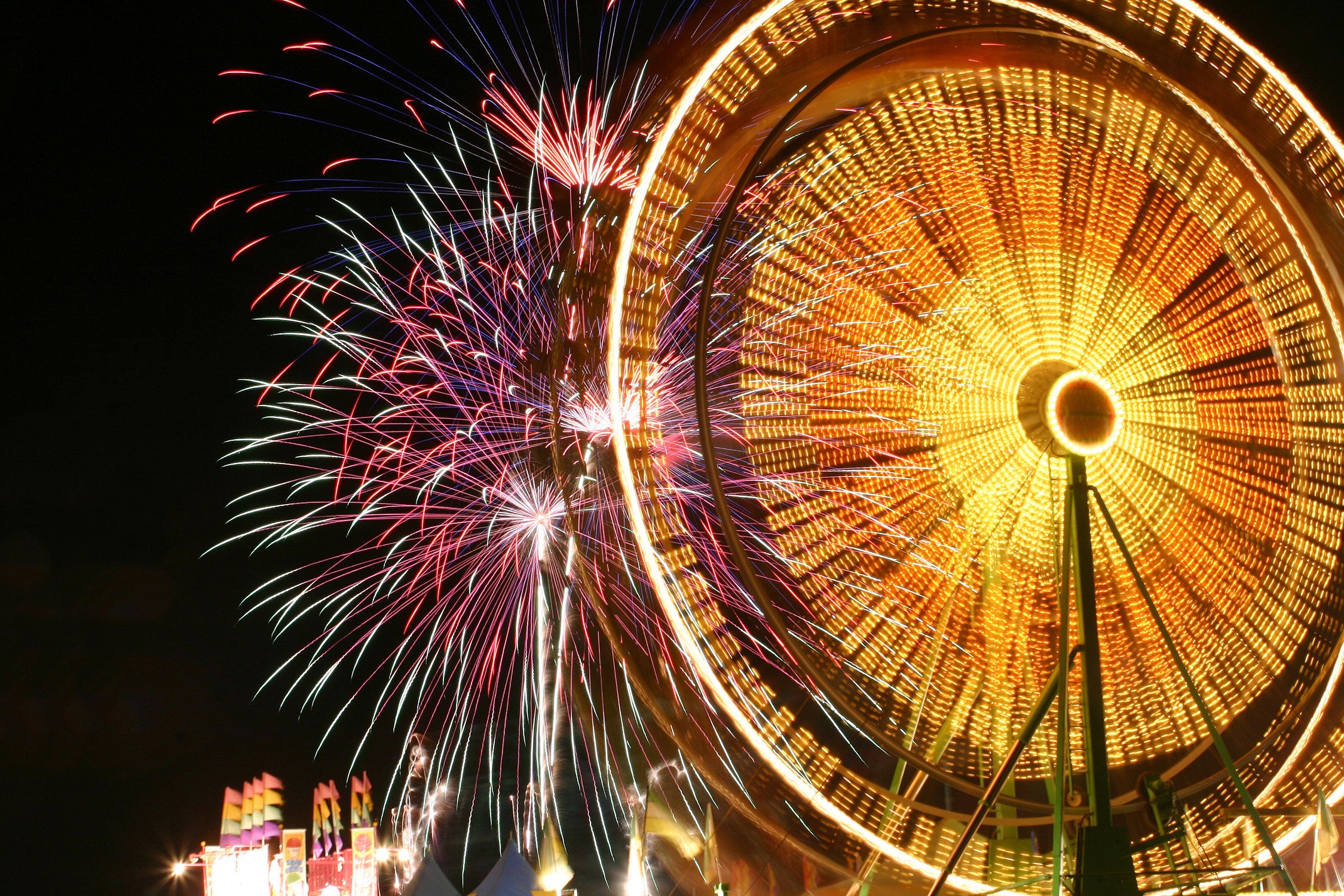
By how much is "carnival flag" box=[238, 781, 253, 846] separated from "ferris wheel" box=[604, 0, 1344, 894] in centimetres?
1574

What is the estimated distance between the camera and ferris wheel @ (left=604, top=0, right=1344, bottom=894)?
18.5ft

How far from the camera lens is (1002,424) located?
6.10 meters

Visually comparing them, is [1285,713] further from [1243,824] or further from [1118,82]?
[1118,82]

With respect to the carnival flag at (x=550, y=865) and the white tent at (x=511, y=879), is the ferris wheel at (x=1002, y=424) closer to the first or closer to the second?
the carnival flag at (x=550, y=865)

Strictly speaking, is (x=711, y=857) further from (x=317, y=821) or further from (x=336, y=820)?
(x=317, y=821)

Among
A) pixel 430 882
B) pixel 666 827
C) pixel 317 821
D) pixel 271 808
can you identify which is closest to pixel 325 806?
pixel 317 821

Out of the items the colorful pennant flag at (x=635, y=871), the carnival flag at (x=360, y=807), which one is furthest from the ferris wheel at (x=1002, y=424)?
the carnival flag at (x=360, y=807)

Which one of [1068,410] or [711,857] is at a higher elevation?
[711,857]

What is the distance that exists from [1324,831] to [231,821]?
16374 millimetres

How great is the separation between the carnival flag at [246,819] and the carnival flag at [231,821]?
16.7 inches

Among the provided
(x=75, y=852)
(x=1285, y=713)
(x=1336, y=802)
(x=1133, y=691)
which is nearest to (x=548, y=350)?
(x=1133, y=691)

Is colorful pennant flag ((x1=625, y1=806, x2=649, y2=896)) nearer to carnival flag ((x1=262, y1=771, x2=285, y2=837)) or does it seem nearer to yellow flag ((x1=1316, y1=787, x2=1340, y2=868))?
yellow flag ((x1=1316, y1=787, x2=1340, y2=868))

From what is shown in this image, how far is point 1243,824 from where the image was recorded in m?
6.08

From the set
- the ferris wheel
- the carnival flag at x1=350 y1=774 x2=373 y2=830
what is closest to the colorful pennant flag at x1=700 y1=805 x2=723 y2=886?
the ferris wheel
